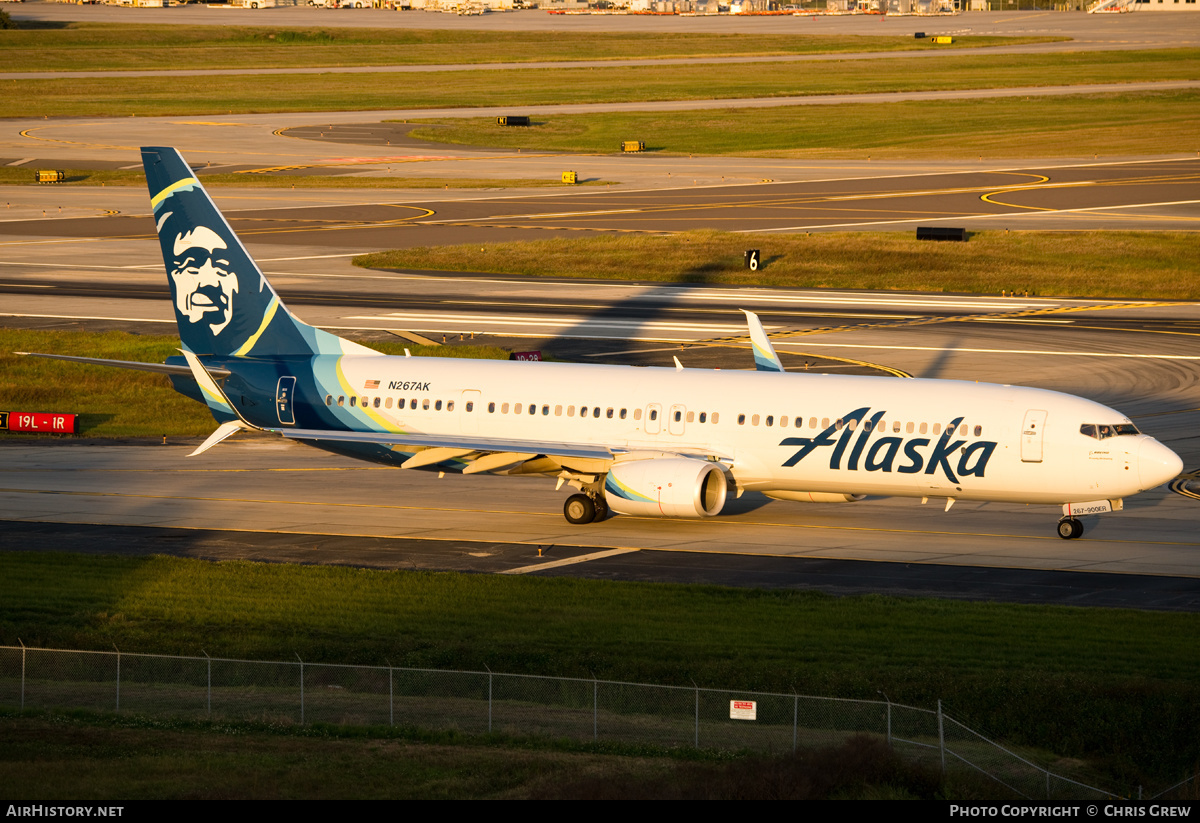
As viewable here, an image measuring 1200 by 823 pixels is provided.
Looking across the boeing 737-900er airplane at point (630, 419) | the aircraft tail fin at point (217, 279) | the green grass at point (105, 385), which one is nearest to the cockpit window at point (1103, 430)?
the boeing 737-900er airplane at point (630, 419)

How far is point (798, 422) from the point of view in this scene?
1746 inches

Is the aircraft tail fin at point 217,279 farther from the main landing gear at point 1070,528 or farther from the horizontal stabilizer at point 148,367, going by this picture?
the main landing gear at point 1070,528

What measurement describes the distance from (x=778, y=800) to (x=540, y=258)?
265ft

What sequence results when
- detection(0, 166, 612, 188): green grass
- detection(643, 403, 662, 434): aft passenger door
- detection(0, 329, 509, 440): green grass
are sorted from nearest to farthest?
detection(643, 403, 662, 434): aft passenger door < detection(0, 329, 509, 440): green grass < detection(0, 166, 612, 188): green grass

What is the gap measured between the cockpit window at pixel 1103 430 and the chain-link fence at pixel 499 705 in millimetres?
15626

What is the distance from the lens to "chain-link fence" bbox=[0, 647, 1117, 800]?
2767 centimetres

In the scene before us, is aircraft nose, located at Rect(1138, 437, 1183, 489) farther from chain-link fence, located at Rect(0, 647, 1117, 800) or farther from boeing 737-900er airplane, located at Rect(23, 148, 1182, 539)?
chain-link fence, located at Rect(0, 647, 1117, 800)

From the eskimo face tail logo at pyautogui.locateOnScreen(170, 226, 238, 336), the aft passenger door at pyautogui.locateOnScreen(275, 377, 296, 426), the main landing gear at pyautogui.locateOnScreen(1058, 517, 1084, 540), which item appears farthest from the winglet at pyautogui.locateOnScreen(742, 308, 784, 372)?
the eskimo face tail logo at pyautogui.locateOnScreen(170, 226, 238, 336)

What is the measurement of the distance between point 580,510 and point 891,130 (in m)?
129

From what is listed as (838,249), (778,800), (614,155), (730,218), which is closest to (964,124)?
(614,155)

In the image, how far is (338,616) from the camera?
37406mm

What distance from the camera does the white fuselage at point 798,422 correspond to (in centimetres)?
4250

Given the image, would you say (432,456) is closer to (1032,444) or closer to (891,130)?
(1032,444)

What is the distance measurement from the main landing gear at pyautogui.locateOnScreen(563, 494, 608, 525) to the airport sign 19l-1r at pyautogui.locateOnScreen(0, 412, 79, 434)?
25.5 m
